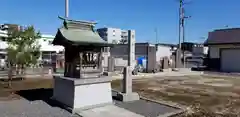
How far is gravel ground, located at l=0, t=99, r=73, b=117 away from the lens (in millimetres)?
8906

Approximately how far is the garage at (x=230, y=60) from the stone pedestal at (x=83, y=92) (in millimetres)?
25807

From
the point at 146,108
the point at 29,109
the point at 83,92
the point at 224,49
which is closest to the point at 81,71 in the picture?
the point at 83,92

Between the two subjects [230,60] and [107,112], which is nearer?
[107,112]

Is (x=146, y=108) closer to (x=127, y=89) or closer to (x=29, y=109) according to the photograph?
(x=127, y=89)

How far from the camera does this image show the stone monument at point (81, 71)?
9.80m

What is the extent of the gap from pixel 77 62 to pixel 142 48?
3064 centimetres

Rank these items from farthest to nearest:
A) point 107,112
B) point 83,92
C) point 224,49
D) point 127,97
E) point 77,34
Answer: point 224,49
point 127,97
point 77,34
point 83,92
point 107,112

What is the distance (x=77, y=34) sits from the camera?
10.8m

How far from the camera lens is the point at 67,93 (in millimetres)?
10203

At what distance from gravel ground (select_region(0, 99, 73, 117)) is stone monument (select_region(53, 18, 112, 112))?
59 centimetres

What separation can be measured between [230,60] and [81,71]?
27062 millimetres

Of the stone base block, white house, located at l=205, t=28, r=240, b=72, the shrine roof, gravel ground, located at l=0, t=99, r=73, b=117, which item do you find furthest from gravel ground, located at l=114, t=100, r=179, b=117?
white house, located at l=205, t=28, r=240, b=72

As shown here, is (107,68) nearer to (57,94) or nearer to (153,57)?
(153,57)

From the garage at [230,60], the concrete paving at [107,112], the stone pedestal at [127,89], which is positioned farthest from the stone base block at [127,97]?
the garage at [230,60]
